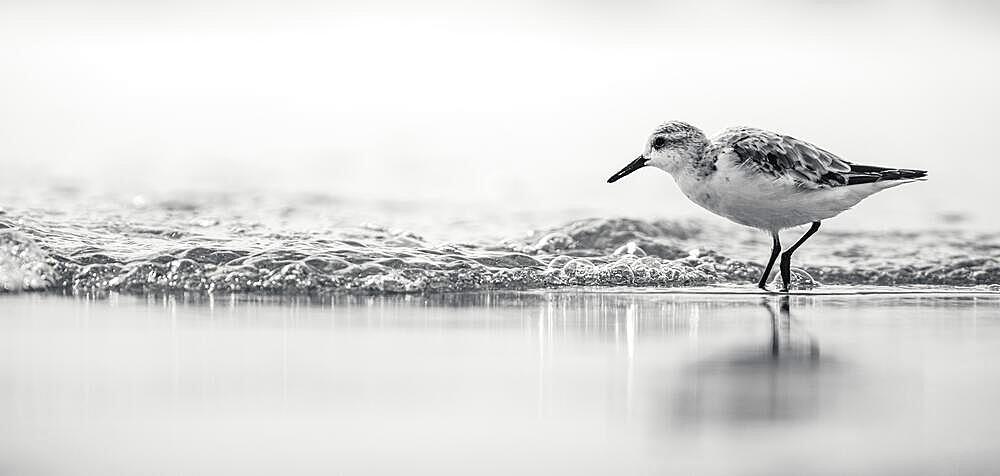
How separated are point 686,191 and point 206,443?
4.18m

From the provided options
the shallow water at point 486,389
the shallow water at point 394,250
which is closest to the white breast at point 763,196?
the shallow water at point 394,250

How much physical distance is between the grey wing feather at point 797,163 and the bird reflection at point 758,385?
6.86 ft

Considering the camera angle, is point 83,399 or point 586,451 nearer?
point 586,451

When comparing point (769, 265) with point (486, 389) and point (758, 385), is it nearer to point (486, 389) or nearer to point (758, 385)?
point (758, 385)

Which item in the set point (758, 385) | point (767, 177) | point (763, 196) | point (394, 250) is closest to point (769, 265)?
point (763, 196)

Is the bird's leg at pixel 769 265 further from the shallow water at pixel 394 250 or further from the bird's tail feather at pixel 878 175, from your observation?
the bird's tail feather at pixel 878 175

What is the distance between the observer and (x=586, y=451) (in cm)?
240

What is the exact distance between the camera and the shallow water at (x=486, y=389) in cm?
235

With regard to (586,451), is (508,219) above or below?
above

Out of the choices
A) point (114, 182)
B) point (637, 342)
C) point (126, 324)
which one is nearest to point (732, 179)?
point (637, 342)

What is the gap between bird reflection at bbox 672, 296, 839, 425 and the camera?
269 cm

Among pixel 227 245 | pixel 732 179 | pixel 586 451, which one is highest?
pixel 732 179

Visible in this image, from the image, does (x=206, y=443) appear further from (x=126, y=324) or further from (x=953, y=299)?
(x=953, y=299)

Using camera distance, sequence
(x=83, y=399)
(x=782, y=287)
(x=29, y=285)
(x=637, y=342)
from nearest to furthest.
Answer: (x=83, y=399), (x=637, y=342), (x=29, y=285), (x=782, y=287)
